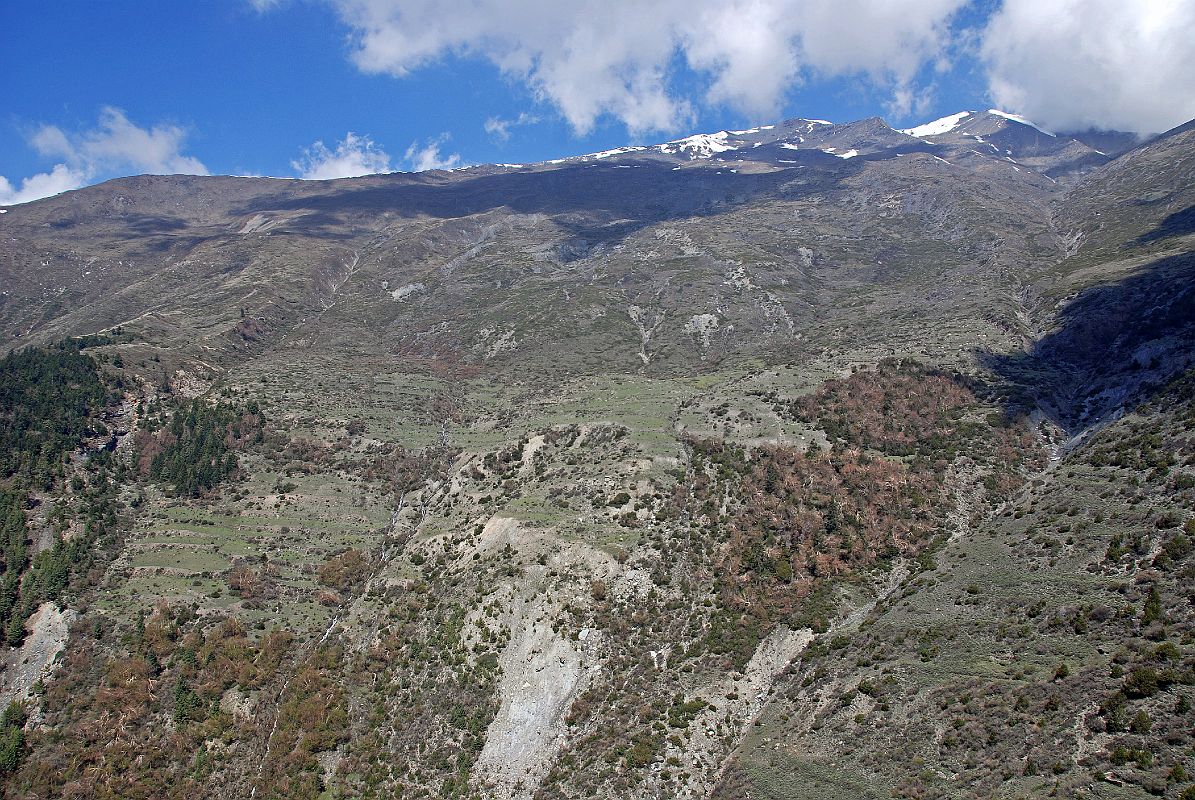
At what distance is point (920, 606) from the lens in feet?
136

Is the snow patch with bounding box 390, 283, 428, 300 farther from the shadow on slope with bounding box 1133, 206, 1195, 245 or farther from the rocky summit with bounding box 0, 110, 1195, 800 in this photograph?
the shadow on slope with bounding box 1133, 206, 1195, 245

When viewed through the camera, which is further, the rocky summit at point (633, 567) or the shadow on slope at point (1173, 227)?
the shadow on slope at point (1173, 227)

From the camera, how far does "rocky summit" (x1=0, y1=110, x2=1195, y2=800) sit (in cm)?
3238

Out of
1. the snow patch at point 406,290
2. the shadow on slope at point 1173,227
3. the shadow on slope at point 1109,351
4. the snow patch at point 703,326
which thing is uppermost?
the shadow on slope at point 1173,227

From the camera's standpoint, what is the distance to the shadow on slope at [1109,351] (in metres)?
66.4

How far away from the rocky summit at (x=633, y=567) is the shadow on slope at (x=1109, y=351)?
506 millimetres

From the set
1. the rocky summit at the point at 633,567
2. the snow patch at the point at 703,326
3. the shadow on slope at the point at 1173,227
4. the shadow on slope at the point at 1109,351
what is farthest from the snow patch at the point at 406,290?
the shadow on slope at the point at 1173,227

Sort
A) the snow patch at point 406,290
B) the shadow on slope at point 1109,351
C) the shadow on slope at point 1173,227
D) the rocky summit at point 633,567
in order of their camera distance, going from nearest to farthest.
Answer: the rocky summit at point 633,567
the shadow on slope at point 1109,351
the shadow on slope at point 1173,227
the snow patch at point 406,290

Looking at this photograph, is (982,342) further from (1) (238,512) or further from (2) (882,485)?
(1) (238,512)

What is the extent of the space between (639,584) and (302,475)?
5135 centimetres

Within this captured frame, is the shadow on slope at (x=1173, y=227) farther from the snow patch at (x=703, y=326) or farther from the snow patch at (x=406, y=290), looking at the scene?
the snow patch at (x=406, y=290)

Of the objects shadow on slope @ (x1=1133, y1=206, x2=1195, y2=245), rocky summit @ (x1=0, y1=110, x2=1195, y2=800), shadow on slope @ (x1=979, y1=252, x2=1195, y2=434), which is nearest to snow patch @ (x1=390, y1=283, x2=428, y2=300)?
rocky summit @ (x1=0, y1=110, x2=1195, y2=800)

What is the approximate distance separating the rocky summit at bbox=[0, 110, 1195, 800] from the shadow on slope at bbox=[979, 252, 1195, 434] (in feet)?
1.66

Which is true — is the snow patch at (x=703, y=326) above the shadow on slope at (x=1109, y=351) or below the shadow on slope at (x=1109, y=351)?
above
